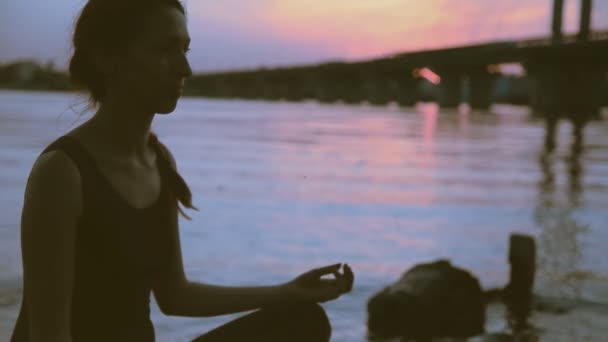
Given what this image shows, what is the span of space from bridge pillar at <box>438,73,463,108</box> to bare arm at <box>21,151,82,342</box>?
113338mm

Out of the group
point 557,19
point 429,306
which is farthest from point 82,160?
point 557,19

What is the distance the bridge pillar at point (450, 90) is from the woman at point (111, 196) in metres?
113

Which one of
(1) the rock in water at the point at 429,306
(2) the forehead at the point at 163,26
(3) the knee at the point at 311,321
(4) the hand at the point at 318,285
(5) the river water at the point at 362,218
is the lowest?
(5) the river water at the point at 362,218

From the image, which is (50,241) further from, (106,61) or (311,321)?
(311,321)

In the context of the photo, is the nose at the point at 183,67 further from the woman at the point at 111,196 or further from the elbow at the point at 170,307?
the elbow at the point at 170,307

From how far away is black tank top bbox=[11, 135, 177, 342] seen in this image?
2.46m

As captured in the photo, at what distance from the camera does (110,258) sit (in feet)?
8.56

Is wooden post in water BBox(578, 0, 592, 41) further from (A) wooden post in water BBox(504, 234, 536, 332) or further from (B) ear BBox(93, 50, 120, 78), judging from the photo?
(B) ear BBox(93, 50, 120, 78)

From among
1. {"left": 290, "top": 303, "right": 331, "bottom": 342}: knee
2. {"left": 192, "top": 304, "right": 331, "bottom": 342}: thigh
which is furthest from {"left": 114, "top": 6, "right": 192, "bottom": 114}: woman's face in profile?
{"left": 290, "top": 303, "right": 331, "bottom": 342}: knee

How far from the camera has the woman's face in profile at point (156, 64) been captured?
261cm

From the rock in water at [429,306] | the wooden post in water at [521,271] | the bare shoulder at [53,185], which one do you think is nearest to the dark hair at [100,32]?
the bare shoulder at [53,185]

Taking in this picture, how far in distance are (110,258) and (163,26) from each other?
80 cm

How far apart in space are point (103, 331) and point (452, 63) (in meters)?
99.6

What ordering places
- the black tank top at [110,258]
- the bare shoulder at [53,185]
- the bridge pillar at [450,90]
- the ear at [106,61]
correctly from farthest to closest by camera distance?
the bridge pillar at [450,90] → the ear at [106,61] → the black tank top at [110,258] → the bare shoulder at [53,185]
